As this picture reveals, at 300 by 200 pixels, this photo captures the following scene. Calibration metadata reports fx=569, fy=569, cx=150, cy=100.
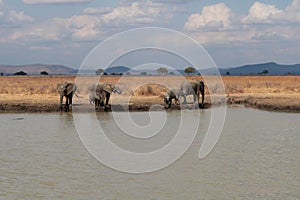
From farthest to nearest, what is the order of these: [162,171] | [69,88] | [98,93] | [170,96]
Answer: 1. [170,96]
2. [69,88]
3. [98,93]
4. [162,171]

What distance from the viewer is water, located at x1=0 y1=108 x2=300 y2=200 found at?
440 inches

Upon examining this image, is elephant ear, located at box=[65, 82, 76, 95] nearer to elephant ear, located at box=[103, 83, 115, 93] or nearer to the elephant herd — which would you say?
the elephant herd

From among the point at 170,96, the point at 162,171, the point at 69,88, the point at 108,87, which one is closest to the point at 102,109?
the point at 108,87

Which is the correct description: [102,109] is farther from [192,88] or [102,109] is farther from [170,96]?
[192,88]

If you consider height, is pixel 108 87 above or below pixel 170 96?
above

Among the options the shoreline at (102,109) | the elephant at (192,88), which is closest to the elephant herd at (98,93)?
the elephant at (192,88)

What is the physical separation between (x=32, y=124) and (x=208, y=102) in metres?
11.2

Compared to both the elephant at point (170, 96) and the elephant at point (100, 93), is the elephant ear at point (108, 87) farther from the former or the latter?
the elephant at point (170, 96)

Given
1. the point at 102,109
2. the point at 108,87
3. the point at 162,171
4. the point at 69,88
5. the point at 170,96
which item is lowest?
the point at 162,171

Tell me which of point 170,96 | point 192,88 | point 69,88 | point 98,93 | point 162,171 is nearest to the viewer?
point 162,171

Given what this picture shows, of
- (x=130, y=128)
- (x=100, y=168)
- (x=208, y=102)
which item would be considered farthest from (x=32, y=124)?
(x=208, y=102)

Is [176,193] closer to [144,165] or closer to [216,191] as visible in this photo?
[216,191]

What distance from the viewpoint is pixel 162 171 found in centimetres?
1322

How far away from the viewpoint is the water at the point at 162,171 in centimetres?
1116
